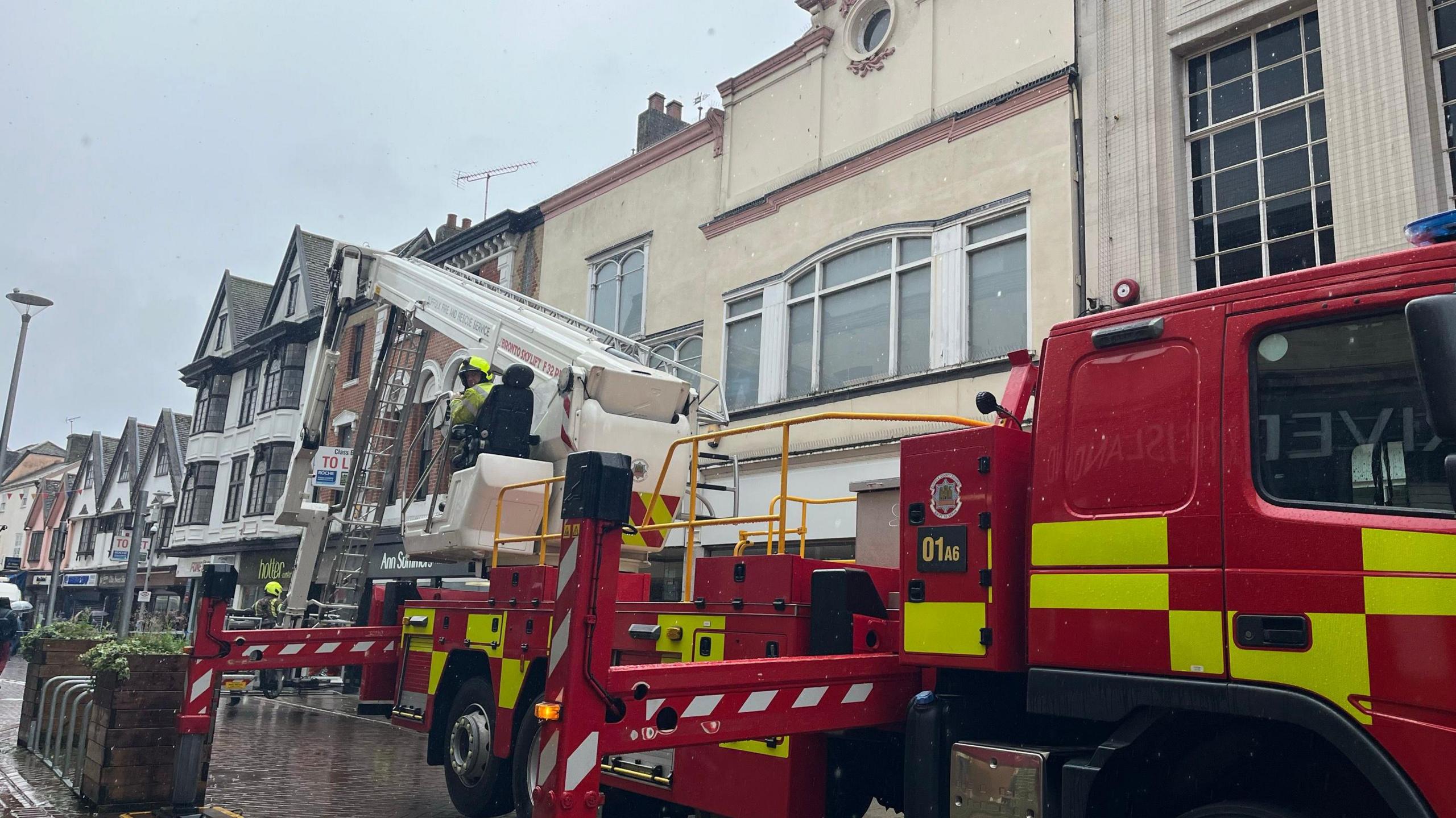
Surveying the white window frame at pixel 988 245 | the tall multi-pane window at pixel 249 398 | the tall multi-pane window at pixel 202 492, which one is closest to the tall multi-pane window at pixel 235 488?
the tall multi-pane window at pixel 249 398

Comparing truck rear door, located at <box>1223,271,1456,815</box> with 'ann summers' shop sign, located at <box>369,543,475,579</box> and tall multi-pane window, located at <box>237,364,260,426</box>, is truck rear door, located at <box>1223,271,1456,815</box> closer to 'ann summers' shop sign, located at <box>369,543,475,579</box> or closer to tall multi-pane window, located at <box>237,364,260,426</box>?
'ann summers' shop sign, located at <box>369,543,475,579</box>

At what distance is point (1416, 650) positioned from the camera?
11.4 ft

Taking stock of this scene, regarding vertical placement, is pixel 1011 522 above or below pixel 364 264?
below

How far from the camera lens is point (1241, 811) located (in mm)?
3770

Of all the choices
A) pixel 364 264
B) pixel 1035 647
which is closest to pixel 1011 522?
pixel 1035 647

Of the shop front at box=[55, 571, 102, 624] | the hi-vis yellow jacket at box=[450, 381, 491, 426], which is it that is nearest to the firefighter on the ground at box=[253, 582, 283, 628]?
the hi-vis yellow jacket at box=[450, 381, 491, 426]

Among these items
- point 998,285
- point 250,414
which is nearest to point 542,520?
point 998,285

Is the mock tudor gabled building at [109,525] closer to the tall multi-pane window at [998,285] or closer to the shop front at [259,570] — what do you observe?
the shop front at [259,570]

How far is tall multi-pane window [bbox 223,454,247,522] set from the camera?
35.6 m

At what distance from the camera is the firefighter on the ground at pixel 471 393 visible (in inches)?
371

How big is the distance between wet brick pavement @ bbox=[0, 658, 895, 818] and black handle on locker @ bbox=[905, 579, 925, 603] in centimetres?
412

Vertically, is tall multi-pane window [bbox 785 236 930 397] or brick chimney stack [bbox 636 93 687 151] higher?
brick chimney stack [bbox 636 93 687 151]

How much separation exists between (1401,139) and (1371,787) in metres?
8.39

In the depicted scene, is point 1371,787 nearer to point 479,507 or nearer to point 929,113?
point 479,507
